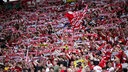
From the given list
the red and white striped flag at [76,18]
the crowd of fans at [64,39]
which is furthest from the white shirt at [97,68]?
the red and white striped flag at [76,18]

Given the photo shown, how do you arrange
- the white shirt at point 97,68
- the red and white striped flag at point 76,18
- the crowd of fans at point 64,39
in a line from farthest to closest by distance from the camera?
the red and white striped flag at point 76,18 < the crowd of fans at point 64,39 < the white shirt at point 97,68

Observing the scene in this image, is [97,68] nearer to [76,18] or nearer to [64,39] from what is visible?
[64,39]

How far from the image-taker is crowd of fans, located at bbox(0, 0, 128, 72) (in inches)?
525

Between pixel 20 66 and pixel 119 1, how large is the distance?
381 inches

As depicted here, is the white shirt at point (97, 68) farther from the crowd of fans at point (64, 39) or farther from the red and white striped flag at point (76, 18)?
the red and white striped flag at point (76, 18)

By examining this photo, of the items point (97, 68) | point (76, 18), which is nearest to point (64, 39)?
point (76, 18)

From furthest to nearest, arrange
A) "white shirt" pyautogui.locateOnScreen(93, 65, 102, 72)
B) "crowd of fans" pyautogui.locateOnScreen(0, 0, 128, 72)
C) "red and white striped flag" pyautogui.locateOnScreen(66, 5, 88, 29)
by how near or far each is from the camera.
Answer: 1. "red and white striped flag" pyautogui.locateOnScreen(66, 5, 88, 29)
2. "crowd of fans" pyautogui.locateOnScreen(0, 0, 128, 72)
3. "white shirt" pyautogui.locateOnScreen(93, 65, 102, 72)

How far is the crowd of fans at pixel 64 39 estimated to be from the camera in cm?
1334

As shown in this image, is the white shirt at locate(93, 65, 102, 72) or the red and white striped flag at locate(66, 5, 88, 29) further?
the red and white striped flag at locate(66, 5, 88, 29)

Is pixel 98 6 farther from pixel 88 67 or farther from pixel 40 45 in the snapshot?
pixel 88 67

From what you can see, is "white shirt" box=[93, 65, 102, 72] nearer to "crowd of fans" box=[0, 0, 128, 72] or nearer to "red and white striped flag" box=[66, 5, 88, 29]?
"crowd of fans" box=[0, 0, 128, 72]

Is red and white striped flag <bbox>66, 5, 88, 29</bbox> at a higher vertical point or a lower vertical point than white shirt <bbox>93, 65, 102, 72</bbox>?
higher

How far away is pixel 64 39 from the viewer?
1714 centimetres

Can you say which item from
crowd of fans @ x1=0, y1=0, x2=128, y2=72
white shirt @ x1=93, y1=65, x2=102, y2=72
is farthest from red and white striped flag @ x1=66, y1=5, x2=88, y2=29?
white shirt @ x1=93, y1=65, x2=102, y2=72
